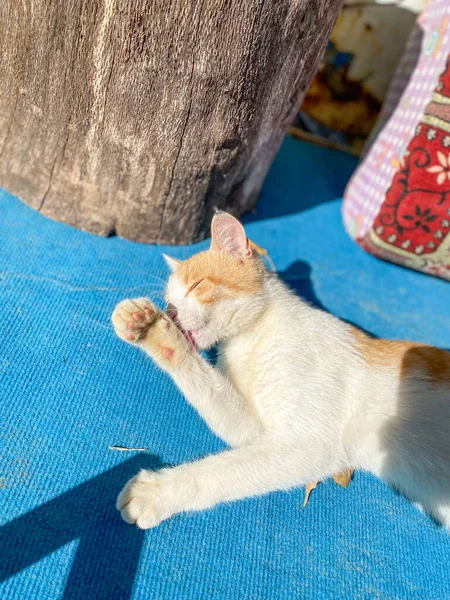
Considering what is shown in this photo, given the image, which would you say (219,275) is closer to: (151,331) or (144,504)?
(151,331)

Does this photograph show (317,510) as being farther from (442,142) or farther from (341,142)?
(341,142)

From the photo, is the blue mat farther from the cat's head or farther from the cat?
the cat's head

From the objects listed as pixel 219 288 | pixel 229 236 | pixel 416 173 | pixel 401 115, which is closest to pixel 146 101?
pixel 229 236

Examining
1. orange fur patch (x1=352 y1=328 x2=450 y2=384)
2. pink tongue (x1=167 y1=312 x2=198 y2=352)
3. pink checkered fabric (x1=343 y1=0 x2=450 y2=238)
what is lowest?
pink tongue (x1=167 y1=312 x2=198 y2=352)

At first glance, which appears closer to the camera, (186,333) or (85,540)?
(85,540)

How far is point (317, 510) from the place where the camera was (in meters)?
1.04

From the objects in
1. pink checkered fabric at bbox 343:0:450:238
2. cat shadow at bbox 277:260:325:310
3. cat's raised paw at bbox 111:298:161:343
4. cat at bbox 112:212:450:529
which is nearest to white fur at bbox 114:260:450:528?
cat at bbox 112:212:450:529

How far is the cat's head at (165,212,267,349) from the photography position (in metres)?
1.06

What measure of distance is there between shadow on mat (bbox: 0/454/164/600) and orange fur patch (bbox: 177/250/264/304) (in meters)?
0.54

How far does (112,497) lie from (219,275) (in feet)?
2.04

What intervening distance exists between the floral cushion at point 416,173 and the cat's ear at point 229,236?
0.89m

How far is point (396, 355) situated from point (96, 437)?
866 mm

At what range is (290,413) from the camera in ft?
3.21

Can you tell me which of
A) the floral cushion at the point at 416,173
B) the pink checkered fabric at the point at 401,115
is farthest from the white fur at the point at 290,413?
the pink checkered fabric at the point at 401,115
